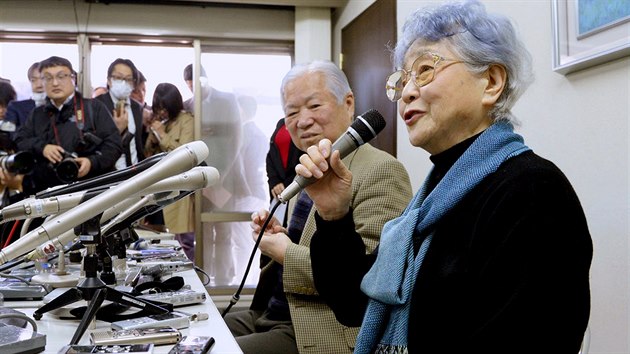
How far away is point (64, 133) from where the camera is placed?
160 inches

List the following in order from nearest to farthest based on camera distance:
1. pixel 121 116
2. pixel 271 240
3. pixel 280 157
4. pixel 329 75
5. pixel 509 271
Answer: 1. pixel 509 271
2. pixel 271 240
3. pixel 329 75
4. pixel 280 157
5. pixel 121 116

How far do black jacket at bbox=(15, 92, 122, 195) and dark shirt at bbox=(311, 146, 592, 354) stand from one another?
3.47m

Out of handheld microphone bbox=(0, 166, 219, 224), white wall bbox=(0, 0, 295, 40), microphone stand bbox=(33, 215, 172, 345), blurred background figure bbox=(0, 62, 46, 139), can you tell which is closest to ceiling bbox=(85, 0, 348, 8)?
white wall bbox=(0, 0, 295, 40)

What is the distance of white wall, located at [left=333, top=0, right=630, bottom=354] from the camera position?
4.90 feet

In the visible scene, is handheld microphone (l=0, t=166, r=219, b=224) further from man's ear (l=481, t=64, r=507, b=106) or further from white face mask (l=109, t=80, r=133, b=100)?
white face mask (l=109, t=80, r=133, b=100)

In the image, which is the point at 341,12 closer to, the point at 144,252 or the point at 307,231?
the point at 144,252

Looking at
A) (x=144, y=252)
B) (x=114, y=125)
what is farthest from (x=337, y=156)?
(x=114, y=125)

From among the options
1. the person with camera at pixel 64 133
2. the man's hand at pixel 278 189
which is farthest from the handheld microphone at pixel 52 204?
the person with camera at pixel 64 133

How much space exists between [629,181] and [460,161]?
73 centimetres

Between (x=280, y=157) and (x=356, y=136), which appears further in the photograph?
(x=280, y=157)

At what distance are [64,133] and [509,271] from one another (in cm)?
385

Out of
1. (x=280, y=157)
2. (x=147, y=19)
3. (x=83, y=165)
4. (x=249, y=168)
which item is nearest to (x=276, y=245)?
(x=280, y=157)

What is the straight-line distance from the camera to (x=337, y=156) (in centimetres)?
115

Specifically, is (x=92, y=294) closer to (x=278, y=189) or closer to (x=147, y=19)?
(x=278, y=189)
